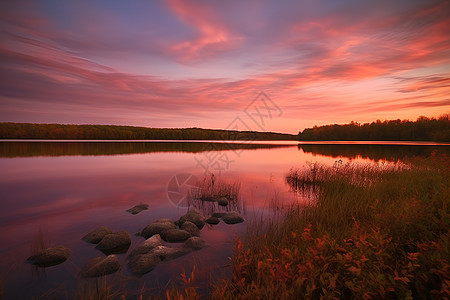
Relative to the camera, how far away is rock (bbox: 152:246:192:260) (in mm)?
7188

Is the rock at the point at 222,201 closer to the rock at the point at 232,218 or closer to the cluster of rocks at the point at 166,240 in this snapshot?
the rock at the point at 232,218

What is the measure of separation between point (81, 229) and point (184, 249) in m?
5.68

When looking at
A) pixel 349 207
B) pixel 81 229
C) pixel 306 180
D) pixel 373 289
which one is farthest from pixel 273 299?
pixel 306 180

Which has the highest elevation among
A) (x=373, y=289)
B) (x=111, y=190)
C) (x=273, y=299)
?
(x=373, y=289)

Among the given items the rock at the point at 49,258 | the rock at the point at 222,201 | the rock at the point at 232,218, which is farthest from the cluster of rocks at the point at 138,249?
the rock at the point at 222,201

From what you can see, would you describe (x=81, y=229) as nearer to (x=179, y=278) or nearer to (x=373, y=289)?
(x=179, y=278)

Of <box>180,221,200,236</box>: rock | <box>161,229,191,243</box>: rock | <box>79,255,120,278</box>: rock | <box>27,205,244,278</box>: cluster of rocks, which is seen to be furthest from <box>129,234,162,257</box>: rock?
<box>180,221,200,236</box>: rock

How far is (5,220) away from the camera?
453 inches

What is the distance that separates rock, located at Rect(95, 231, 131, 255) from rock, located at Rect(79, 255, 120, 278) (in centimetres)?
118

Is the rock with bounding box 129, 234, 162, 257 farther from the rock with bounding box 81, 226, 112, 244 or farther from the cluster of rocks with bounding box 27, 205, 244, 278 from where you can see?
the rock with bounding box 81, 226, 112, 244

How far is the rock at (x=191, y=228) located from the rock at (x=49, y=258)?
13.4 ft

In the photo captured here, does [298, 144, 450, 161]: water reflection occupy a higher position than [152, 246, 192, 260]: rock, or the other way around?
[298, 144, 450, 161]: water reflection

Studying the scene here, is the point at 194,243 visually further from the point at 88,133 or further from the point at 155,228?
the point at 88,133

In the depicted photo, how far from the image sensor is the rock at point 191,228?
9.10 m
